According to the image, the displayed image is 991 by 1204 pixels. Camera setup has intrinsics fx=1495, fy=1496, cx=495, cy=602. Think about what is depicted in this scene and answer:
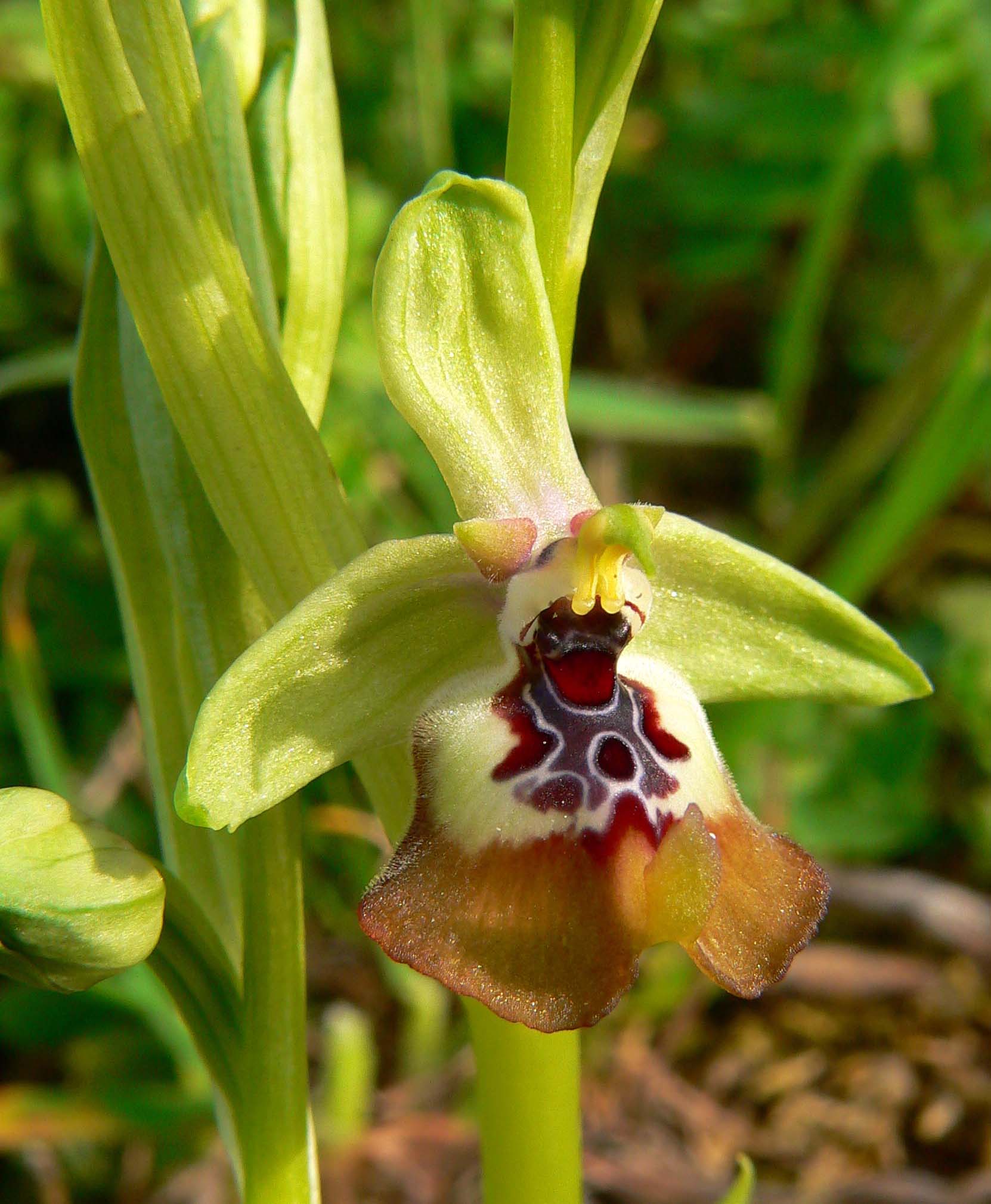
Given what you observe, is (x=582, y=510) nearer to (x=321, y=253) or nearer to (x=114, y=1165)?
(x=321, y=253)

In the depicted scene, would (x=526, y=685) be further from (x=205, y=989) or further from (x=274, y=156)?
(x=274, y=156)

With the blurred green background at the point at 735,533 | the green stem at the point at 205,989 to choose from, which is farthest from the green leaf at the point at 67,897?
the blurred green background at the point at 735,533

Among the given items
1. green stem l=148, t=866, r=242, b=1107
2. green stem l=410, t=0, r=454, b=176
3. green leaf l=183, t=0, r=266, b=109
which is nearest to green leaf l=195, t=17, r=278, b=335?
green leaf l=183, t=0, r=266, b=109

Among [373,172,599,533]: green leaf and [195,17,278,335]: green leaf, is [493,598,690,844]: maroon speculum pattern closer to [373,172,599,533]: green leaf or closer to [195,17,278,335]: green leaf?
[373,172,599,533]: green leaf

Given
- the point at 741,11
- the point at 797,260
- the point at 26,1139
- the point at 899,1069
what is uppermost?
the point at 741,11

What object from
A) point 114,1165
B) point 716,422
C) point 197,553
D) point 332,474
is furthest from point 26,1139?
point 716,422

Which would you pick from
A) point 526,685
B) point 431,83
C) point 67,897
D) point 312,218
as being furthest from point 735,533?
point 67,897

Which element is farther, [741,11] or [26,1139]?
[741,11]
